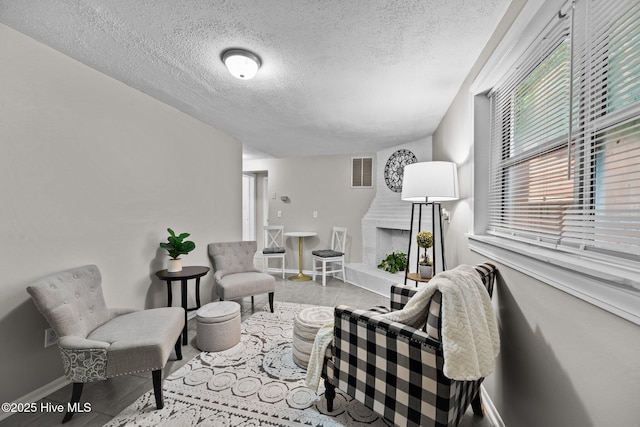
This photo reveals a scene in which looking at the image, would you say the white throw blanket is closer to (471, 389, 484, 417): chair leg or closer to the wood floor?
(471, 389, 484, 417): chair leg

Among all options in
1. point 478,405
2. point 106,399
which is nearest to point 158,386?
point 106,399

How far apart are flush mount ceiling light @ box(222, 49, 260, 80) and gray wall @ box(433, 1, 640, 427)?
1.62 m

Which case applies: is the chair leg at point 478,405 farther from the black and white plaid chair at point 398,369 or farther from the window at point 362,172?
the window at point 362,172

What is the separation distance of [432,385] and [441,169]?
1.77 m

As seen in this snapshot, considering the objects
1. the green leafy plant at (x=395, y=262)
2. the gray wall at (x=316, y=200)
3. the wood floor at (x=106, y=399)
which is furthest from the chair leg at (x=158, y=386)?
the gray wall at (x=316, y=200)

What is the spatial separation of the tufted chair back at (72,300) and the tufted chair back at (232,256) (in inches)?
51.9

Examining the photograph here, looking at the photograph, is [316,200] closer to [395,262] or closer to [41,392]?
[395,262]

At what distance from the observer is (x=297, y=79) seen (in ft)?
7.38

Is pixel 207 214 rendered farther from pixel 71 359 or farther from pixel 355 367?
pixel 355 367

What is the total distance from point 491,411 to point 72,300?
2.71 metres

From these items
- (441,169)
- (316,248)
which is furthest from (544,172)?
(316,248)

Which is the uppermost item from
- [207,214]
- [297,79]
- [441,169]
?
[297,79]

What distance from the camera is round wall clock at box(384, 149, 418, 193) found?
421cm

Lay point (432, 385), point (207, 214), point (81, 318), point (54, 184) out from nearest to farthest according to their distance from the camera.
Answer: point (432, 385) < point (81, 318) < point (54, 184) < point (207, 214)
